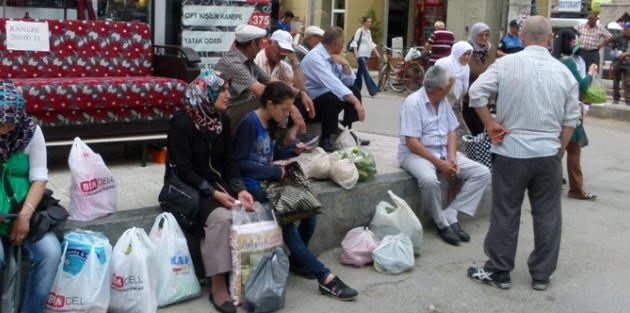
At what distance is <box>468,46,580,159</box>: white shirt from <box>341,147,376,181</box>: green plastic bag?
1135 mm

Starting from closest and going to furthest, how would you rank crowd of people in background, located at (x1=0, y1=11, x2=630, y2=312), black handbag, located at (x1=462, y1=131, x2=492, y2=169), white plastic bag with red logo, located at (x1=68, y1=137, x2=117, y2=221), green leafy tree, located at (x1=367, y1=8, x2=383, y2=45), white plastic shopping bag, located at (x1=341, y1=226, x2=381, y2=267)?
crowd of people in background, located at (x1=0, y1=11, x2=630, y2=312)
white plastic bag with red logo, located at (x1=68, y1=137, x2=117, y2=221)
white plastic shopping bag, located at (x1=341, y1=226, x2=381, y2=267)
black handbag, located at (x1=462, y1=131, x2=492, y2=169)
green leafy tree, located at (x1=367, y1=8, x2=383, y2=45)

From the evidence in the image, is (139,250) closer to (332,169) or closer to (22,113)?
(22,113)

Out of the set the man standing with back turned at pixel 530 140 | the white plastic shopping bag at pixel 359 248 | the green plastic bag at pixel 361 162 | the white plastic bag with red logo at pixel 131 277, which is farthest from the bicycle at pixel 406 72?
the white plastic bag with red logo at pixel 131 277

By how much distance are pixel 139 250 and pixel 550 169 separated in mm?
2548

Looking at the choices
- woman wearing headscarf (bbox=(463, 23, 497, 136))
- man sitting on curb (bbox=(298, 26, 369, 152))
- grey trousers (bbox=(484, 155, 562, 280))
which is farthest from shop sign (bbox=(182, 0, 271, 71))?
grey trousers (bbox=(484, 155, 562, 280))

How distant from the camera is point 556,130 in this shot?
4.71 meters

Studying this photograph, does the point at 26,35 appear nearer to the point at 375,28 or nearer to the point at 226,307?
the point at 226,307

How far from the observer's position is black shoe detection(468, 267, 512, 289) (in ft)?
16.1

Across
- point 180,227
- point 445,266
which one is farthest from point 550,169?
point 180,227

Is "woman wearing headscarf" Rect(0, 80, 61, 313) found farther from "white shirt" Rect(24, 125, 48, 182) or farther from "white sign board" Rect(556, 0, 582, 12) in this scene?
"white sign board" Rect(556, 0, 582, 12)

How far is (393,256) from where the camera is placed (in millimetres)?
5086

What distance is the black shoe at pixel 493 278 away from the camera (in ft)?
16.1

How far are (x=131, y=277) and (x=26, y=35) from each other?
115 inches

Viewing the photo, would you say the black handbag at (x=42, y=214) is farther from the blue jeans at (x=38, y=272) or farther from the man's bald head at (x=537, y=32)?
the man's bald head at (x=537, y=32)
